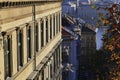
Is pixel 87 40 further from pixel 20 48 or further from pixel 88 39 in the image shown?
pixel 20 48

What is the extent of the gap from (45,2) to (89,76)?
128 feet

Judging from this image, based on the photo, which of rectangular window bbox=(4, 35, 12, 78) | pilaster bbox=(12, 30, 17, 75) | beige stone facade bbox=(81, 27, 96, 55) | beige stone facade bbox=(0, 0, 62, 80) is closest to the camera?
beige stone facade bbox=(0, 0, 62, 80)

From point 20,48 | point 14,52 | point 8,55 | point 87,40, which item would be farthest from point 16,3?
point 87,40

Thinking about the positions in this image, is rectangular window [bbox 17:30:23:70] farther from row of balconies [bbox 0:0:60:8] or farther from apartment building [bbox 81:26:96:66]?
apartment building [bbox 81:26:96:66]

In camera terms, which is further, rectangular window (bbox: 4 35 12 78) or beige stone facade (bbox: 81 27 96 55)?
beige stone facade (bbox: 81 27 96 55)

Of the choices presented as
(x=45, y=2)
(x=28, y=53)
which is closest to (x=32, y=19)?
(x=28, y=53)

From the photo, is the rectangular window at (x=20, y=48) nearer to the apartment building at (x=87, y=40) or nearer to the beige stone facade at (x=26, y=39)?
the beige stone facade at (x=26, y=39)

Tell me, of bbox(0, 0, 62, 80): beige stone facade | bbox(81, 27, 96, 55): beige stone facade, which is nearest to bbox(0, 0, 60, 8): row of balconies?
bbox(0, 0, 62, 80): beige stone facade

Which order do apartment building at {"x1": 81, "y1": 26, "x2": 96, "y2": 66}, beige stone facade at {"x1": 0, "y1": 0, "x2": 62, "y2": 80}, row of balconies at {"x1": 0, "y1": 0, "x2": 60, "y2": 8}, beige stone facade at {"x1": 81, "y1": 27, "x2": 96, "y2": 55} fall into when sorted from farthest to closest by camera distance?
beige stone facade at {"x1": 81, "y1": 27, "x2": 96, "y2": 55} < apartment building at {"x1": 81, "y1": 26, "x2": 96, "y2": 66} < beige stone facade at {"x1": 0, "y1": 0, "x2": 62, "y2": 80} < row of balconies at {"x1": 0, "y1": 0, "x2": 60, "y2": 8}

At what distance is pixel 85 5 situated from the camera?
6914 inches

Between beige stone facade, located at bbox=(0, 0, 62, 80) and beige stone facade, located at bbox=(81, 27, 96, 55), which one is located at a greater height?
beige stone facade, located at bbox=(0, 0, 62, 80)

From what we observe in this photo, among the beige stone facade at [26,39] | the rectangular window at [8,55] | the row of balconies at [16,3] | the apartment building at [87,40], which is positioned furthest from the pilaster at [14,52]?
the apartment building at [87,40]

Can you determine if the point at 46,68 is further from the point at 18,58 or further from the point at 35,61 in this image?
the point at 18,58

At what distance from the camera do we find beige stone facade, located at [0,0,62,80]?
15500 millimetres
